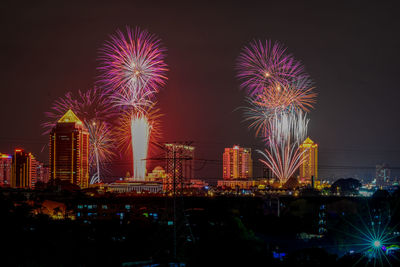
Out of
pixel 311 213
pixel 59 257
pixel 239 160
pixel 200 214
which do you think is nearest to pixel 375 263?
pixel 59 257

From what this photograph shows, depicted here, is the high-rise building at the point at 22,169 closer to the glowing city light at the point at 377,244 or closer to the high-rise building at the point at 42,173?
the high-rise building at the point at 42,173

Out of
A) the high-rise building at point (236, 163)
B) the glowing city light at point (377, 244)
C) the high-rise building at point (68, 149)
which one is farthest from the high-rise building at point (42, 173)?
the glowing city light at point (377, 244)

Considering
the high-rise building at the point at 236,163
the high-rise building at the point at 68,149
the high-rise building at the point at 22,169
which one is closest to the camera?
the high-rise building at the point at 68,149

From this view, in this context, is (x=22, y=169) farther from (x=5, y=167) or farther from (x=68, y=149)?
(x=68, y=149)

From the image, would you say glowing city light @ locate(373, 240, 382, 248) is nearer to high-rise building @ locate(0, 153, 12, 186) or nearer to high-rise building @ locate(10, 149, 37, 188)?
high-rise building @ locate(10, 149, 37, 188)

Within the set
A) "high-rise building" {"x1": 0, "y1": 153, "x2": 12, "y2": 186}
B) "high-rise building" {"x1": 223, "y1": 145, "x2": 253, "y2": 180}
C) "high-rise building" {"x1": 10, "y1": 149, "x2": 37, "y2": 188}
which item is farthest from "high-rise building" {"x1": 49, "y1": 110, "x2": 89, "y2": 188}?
"high-rise building" {"x1": 223, "y1": 145, "x2": 253, "y2": 180}

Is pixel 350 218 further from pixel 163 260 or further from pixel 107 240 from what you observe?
pixel 163 260
